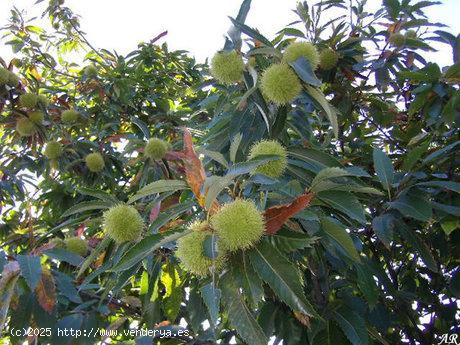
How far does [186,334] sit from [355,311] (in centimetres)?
49

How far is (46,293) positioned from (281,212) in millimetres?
663

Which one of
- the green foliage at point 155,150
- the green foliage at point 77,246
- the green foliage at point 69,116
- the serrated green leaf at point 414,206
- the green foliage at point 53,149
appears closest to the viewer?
the serrated green leaf at point 414,206

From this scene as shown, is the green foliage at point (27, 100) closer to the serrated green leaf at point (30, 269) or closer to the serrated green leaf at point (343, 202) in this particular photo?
the serrated green leaf at point (30, 269)

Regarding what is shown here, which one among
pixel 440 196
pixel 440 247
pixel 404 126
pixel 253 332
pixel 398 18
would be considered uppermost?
pixel 398 18

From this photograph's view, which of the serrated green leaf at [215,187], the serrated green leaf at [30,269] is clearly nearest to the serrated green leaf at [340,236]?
the serrated green leaf at [215,187]

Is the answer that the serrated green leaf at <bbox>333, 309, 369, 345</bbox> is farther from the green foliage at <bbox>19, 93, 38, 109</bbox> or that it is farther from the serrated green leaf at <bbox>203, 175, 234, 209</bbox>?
the green foliage at <bbox>19, 93, 38, 109</bbox>

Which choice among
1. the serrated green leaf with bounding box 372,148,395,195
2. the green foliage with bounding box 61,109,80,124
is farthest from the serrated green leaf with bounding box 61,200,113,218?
the green foliage with bounding box 61,109,80,124

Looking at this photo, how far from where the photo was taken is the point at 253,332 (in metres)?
0.81

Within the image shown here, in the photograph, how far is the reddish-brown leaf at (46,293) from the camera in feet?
3.73

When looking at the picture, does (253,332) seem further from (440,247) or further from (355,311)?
(440,247)

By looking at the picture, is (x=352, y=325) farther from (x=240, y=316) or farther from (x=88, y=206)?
(x=88, y=206)

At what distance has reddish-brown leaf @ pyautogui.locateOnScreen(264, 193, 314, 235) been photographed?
83cm

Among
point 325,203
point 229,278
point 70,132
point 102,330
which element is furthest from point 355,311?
point 70,132

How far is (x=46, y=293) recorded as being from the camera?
115 cm
